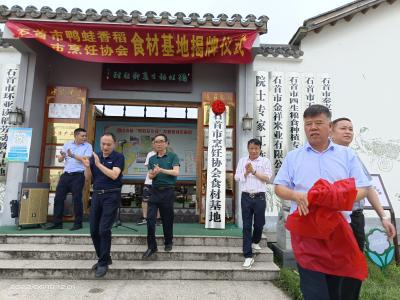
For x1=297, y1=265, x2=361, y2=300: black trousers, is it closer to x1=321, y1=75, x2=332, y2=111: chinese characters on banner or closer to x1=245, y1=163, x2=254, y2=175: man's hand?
x1=245, y1=163, x2=254, y2=175: man's hand

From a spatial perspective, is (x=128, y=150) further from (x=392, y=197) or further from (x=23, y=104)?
(x=392, y=197)

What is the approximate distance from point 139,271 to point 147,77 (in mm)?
4381

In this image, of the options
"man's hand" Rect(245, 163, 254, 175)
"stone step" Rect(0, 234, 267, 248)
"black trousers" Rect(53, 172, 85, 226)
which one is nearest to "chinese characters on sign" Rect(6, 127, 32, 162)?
"black trousers" Rect(53, 172, 85, 226)

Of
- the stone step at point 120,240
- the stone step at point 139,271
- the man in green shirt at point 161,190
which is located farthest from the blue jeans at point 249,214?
the man in green shirt at point 161,190

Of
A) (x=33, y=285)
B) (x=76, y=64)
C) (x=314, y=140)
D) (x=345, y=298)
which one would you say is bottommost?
(x=33, y=285)

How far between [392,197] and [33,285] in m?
6.94

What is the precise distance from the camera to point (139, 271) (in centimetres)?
403

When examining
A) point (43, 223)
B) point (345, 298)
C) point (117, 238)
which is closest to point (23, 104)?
point (43, 223)

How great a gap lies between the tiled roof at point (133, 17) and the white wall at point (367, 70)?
129cm

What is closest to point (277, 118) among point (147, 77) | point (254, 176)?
point (254, 176)

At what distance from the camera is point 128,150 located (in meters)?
7.96

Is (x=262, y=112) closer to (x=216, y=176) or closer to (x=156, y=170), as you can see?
(x=216, y=176)

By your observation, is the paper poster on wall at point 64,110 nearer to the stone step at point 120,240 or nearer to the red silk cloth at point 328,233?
the stone step at point 120,240

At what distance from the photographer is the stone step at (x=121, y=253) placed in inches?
172
